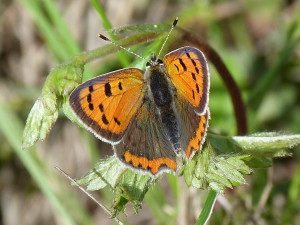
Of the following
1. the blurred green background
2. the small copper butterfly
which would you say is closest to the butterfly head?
the small copper butterfly

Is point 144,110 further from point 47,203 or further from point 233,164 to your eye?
point 47,203

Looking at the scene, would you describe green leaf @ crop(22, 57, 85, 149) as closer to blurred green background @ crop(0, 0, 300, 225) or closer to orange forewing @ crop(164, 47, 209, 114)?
orange forewing @ crop(164, 47, 209, 114)

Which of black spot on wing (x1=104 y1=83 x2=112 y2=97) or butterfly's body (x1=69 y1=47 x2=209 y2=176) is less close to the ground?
Result: black spot on wing (x1=104 y1=83 x2=112 y2=97)

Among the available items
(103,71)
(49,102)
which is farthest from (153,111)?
(103,71)

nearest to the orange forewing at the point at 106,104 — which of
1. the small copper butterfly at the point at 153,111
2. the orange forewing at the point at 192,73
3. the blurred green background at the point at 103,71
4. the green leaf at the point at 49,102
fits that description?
the small copper butterfly at the point at 153,111

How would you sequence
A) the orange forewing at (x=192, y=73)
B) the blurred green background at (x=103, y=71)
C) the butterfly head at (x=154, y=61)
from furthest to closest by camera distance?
the blurred green background at (x=103, y=71)
the butterfly head at (x=154, y=61)
the orange forewing at (x=192, y=73)

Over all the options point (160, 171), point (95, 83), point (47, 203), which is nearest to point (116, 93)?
point (95, 83)

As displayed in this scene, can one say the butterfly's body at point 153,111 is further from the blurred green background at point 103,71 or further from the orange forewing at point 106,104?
the blurred green background at point 103,71

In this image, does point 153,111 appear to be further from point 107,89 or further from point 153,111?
point 107,89
